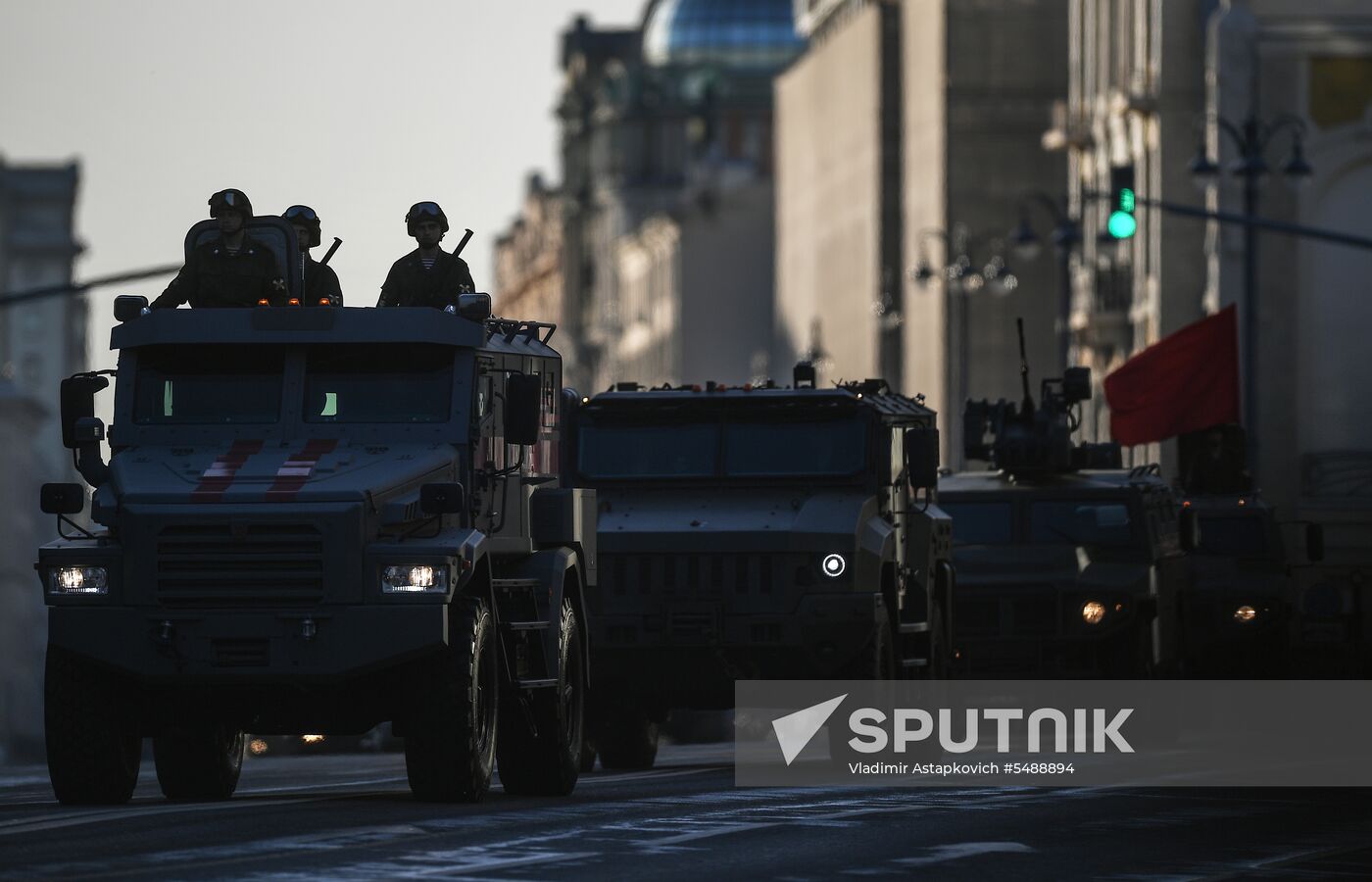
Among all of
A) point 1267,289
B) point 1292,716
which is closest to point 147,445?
point 1292,716

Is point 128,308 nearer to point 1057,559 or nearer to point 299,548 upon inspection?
point 299,548

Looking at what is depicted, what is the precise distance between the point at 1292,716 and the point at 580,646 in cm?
1584

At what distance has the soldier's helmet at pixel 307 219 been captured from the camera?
68.0 ft

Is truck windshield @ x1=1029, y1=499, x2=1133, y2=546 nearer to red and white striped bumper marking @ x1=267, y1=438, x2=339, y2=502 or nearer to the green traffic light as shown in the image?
the green traffic light

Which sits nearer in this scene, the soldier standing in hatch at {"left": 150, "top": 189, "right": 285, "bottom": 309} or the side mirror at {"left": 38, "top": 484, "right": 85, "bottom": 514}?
the side mirror at {"left": 38, "top": 484, "right": 85, "bottom": 514}

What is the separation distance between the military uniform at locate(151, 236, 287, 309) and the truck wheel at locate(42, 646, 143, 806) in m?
2.22

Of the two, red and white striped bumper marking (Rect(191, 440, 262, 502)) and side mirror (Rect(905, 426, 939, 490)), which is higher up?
side mirror (Rect(905, 426, 939, 490))

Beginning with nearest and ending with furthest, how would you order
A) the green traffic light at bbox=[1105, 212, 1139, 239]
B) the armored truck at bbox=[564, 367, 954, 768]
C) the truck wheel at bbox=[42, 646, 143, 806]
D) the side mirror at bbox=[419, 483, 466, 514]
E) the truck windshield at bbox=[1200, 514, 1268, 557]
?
the side mirror at bbox=[419, 483, 466, 514] → the truck wheel at bbox=[42, 646, 143, 806] → the armored truck at bbox=[564, 367, 954, 768] → the truck windshield at bbox=[1200, 514, 1268, 557] → the green traffic light at bbox=[1105, 212, 1139, 239]

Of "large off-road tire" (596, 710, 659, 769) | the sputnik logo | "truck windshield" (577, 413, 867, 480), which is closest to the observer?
"truck windshield" (577, 413, 867, 480)

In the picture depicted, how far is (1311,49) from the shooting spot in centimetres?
6644

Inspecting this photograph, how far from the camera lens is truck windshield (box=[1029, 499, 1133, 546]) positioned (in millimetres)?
31250

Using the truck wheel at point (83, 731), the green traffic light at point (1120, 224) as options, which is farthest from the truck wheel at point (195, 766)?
the green traffic light at point (1120, 224)

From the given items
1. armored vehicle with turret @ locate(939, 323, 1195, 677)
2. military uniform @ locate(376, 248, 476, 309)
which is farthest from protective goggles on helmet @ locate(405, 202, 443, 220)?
armored vehicle with turret @ locate(939, 323, 1195, 677)

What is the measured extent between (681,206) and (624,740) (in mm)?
125401
